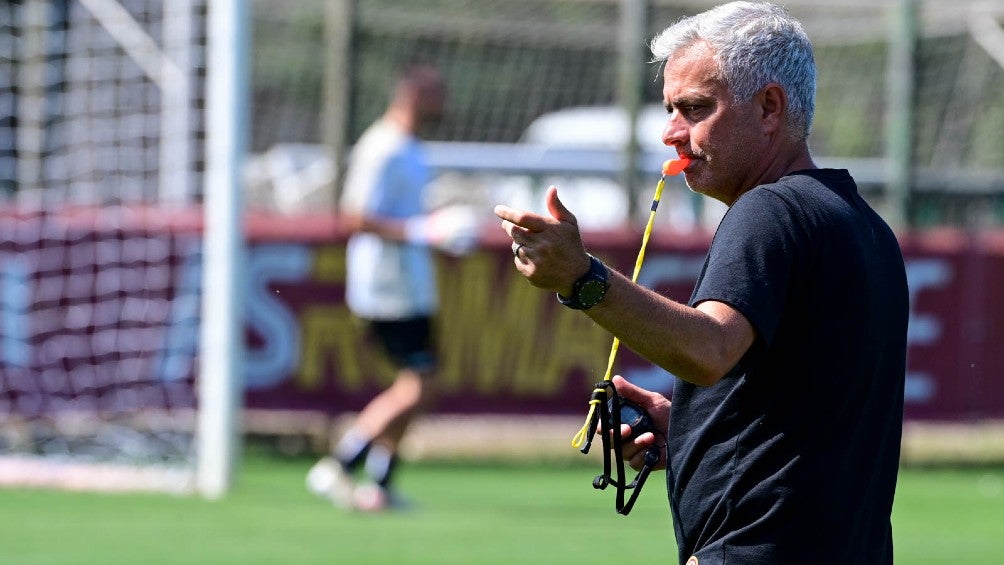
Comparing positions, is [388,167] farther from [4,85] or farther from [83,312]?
[4,85]

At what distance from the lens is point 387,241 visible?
33.8 feet

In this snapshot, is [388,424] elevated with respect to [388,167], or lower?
lower

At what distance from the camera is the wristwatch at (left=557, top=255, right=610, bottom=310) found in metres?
3.12

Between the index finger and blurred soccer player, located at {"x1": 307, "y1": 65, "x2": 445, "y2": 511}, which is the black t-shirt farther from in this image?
blurred soccer player, located at {"x1": 307, "y1": 65, "x2": 445, "y2": 511}

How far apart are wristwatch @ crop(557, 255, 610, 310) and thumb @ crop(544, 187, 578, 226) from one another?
8cm

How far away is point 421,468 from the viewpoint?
12.0 meters

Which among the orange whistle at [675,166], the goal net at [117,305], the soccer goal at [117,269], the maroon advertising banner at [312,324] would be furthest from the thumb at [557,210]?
the maroon advertising banner at [312,324]

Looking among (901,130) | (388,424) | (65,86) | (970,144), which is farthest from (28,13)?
(970,144)

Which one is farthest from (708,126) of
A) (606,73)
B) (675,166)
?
(606,73)

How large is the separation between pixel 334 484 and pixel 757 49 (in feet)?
21.6

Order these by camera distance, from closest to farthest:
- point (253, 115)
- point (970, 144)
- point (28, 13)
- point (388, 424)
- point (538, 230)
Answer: point (538, 230) < point (388, 424) < point (28, 13) < point (970, 144) < point (253, 115)

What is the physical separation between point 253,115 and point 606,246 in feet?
15.6

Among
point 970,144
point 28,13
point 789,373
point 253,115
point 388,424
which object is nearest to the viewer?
point 789,373

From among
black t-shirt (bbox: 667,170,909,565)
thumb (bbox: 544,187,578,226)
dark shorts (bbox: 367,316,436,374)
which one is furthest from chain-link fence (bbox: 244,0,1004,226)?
thumb (bbox: 544,187,578,226)
